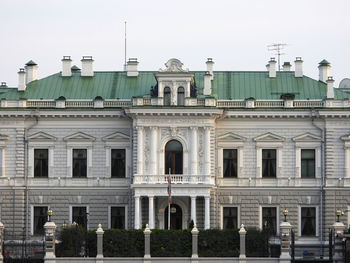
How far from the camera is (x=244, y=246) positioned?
190ft

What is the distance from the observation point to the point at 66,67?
7538 centimetres

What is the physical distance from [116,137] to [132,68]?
6635mm

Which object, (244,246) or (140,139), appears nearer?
(244,246)

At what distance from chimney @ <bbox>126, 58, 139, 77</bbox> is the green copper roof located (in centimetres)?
35

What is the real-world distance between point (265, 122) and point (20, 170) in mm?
16585

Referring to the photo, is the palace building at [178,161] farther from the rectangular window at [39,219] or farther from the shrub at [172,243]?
the shrub at [172,243]

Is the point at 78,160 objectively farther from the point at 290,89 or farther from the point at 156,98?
the point at 290,89

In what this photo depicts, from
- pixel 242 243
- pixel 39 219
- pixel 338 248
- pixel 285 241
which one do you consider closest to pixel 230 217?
pixel 39 219

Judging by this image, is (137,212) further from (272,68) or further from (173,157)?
(272,68)

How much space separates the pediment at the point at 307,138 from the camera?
7069 cm

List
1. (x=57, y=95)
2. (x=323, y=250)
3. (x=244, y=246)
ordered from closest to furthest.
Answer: (x=244, y=246) → (x=323, y=250) → (x=57, y=95)

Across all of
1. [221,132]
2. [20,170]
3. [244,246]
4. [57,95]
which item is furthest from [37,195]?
[244,246]

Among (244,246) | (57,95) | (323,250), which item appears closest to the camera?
(244,246)

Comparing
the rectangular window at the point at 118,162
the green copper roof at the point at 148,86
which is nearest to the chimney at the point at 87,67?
the green copper roof at the point at 148,86
